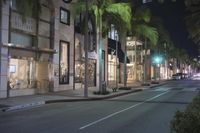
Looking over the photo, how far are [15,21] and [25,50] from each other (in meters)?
2.33

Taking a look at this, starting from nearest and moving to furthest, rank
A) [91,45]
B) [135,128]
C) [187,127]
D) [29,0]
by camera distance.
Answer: [187,127]
[135,128]
[29,0]
[91,45]

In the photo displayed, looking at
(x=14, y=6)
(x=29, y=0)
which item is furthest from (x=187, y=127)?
(x=14, y=6)

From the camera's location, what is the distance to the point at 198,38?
205ft

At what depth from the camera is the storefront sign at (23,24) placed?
1133 inches

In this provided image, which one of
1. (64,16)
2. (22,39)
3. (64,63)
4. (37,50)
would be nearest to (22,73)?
(37,50)

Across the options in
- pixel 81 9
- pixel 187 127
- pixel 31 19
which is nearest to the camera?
pixel 187 127

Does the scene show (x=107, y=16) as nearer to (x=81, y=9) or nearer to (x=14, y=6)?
(x=81, y=9)

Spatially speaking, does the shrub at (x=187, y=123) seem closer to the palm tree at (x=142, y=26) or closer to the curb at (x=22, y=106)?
the curb at (x=22, y=106)

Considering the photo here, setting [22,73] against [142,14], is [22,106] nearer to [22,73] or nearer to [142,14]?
[22,73]

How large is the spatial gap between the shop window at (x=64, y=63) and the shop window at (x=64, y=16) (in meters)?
1.81

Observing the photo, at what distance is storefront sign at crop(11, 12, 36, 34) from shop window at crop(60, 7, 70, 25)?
232 inches

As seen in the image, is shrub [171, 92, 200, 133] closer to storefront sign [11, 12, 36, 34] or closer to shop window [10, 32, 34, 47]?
storefront sign [11, 12, 36, 34]

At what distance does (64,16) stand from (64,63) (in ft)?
13.0

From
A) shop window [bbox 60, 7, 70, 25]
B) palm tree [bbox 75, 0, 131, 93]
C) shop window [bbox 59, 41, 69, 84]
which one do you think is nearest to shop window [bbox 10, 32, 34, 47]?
palm tree [bbox 75, 0, 131, 93]
